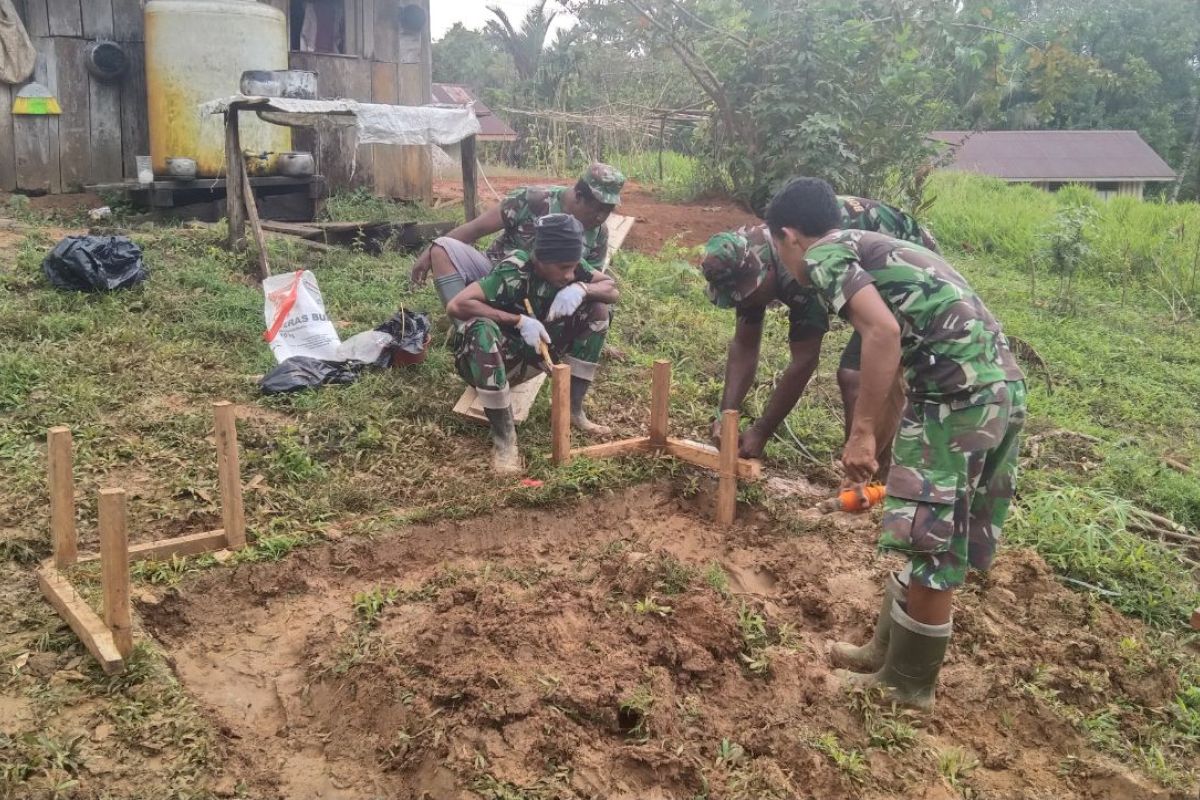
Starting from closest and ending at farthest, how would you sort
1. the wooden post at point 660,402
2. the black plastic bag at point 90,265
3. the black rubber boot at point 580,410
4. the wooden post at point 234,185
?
1. the wooden post at point 660,402
2. the black rubber boot at point 580,410
3. the black plastic bag at point 90,265
4. the wooden post at point 234,185

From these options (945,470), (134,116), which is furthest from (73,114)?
(945,470)

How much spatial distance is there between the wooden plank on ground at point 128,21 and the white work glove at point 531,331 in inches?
264

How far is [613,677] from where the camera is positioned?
3.01 m

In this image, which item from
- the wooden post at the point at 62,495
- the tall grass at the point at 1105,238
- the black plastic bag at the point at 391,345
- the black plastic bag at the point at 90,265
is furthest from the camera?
the tall grass at the point at 1105,238

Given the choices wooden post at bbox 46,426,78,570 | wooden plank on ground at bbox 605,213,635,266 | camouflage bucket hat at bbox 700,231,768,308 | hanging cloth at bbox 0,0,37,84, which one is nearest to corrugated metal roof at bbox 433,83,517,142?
wooden plank on ground at bbox 605,213,635,266

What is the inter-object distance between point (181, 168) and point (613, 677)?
7336 millimetres

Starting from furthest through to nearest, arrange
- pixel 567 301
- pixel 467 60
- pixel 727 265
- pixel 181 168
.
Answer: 1. pixel 467 60
2. pixel 181 168
3. pixel 567 301
4. pixel 727 265

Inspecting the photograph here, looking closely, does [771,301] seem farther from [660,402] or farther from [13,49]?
[13,49]

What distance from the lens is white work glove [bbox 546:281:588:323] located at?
4859mm

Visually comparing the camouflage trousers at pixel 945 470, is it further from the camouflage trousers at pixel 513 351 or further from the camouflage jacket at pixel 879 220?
the camouflage trousers at pixel 513 351

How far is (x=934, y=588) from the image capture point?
286 centimetres

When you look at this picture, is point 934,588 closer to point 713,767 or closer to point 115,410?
point 713,767

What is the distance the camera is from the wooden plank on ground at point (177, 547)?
3502 millimetres

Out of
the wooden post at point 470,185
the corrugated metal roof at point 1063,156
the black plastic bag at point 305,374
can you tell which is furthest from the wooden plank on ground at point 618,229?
the corrugated metal roof at point 1063,156
